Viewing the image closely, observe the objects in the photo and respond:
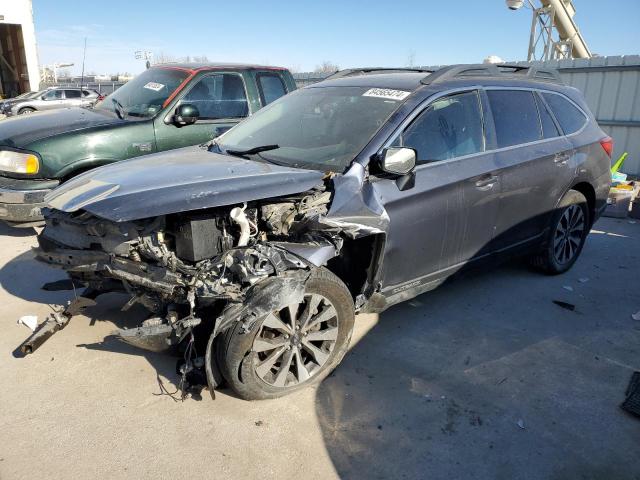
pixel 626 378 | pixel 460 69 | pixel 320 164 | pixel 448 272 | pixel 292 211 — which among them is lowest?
pixel 626 378

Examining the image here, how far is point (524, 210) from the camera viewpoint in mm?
4238

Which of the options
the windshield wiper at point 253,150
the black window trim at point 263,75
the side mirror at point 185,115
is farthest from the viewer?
the black window trim at point 263,75

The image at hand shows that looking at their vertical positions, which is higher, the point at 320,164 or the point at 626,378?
the point at 320,164

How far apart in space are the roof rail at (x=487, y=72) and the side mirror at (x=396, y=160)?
32.3 inches

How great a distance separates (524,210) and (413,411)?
7.09ft

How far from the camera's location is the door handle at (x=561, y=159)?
443 centimetres

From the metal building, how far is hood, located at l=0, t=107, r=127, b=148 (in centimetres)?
2368

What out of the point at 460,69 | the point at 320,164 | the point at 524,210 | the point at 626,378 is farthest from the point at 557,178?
the point at 320,164

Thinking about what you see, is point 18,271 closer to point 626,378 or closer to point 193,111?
point 193,111

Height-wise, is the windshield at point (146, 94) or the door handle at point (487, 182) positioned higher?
the windshield at point (146, 94)

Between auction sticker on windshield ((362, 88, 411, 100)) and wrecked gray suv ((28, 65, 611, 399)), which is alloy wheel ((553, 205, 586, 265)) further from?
auction sticker on windshield ((362, 88, 411, 100))

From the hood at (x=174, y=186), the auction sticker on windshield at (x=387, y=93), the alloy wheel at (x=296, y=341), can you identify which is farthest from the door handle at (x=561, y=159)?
the alloy wheel at (x=296, y=341)

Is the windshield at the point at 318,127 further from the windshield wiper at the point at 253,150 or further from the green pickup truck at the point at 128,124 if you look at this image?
the green pickup truck at the point at 128,124

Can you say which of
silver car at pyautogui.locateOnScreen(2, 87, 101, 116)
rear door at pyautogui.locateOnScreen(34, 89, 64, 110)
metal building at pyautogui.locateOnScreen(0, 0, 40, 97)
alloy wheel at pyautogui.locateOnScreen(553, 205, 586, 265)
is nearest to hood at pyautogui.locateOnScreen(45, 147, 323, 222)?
alloy wheel at pyautogui.locateOnScreen(553, 205, 586, 265)
